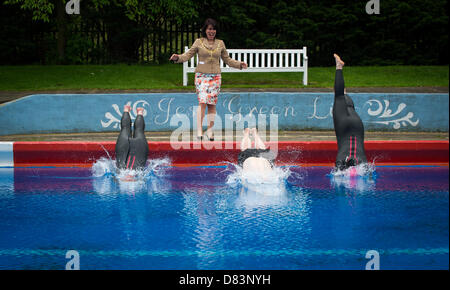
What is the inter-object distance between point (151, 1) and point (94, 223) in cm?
1322

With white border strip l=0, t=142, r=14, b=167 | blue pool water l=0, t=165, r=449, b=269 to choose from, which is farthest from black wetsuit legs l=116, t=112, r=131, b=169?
white border strip l=0, t=142, r=14, b=167

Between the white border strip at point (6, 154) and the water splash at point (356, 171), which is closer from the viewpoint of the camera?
the water splash at point (356, 171)

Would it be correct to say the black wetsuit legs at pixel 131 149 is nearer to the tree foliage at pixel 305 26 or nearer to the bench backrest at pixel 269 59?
the bench backrest at pixel 269 59

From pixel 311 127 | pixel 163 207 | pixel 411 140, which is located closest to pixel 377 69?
pixel 311 127

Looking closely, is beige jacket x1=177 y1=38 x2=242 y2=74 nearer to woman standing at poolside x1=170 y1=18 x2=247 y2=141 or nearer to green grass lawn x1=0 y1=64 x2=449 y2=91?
woman standing at poolside x1=170 y1=18 x2=247 y2=141

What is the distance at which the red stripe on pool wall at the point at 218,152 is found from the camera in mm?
9789

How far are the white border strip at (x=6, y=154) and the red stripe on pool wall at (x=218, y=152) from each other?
66mm

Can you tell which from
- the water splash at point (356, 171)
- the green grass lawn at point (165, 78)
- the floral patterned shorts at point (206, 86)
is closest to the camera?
the water splash at point (356, 171)

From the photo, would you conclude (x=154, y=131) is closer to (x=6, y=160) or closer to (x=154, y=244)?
(x=6, y=160)

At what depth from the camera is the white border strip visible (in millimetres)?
9711

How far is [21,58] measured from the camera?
68.7 feet

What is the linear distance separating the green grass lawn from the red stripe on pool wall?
3.86m

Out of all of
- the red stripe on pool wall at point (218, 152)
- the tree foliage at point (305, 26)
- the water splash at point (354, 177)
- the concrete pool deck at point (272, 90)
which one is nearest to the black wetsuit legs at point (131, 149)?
the red stripe on pool wall at point (218, 152)

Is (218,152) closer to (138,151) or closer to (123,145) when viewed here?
(138,151)
